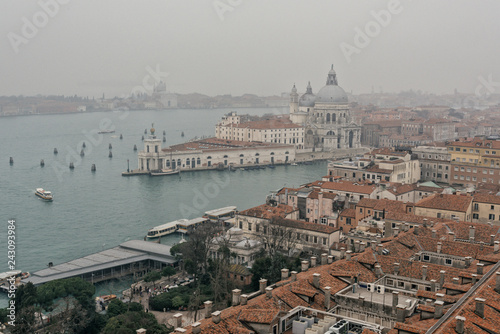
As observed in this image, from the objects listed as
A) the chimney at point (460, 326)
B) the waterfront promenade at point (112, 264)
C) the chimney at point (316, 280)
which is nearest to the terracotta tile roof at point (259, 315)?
the chimney at point (316, 280)

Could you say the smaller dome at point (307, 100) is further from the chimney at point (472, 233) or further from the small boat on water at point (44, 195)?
the chimney at point (472, 233)

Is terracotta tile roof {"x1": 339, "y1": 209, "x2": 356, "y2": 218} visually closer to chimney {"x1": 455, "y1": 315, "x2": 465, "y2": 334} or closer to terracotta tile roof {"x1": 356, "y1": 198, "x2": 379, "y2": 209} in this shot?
terracotta tile roof {"x1": 356, "y1": 198, "x2": 379, "y2": 209}

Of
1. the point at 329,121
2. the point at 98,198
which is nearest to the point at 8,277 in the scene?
the point at 98,198

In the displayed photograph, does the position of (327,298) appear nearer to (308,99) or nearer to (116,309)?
(116,309)

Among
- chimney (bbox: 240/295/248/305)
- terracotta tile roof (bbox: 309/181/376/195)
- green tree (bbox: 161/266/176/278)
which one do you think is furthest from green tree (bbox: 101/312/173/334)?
terracotta tile roof (bbox: 309/181/376/195)

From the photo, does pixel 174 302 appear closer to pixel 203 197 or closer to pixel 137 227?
pixel 137 227

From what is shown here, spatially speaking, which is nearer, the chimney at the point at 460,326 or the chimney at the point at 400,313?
the chimney at the point at 460,326
